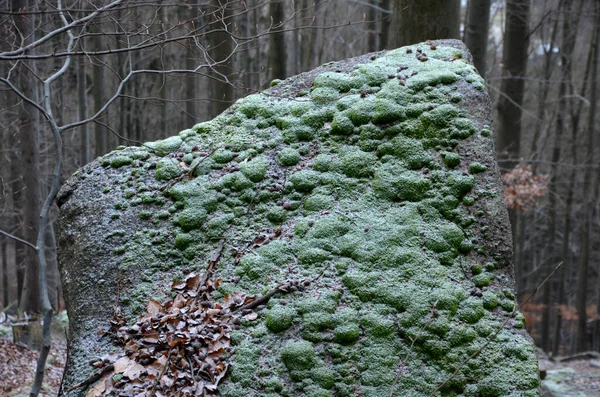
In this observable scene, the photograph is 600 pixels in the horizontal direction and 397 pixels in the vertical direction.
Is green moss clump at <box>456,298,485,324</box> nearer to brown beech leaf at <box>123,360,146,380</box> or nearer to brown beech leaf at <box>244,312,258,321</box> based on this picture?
brown beech leaf at <box>244,312,258,321</box>

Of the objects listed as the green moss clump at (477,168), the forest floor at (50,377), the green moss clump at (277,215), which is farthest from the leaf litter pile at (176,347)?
the forest floor at (50,377)

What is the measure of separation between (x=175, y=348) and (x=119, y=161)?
6.90ft

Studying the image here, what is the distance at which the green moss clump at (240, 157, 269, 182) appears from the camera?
4375mm

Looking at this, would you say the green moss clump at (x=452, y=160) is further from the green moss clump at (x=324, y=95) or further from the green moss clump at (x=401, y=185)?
the green moss clump at (x=324, y=95)

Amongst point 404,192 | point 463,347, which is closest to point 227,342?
point 463,347

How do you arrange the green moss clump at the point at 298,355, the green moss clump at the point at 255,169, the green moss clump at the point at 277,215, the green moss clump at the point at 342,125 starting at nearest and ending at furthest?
the green moss clump at the point at 298,355, the green moss clump at the point at 277,215, the green moss clump at the point at 255,169, the green moss clump at the point at 342,125

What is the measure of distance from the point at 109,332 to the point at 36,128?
6266mm

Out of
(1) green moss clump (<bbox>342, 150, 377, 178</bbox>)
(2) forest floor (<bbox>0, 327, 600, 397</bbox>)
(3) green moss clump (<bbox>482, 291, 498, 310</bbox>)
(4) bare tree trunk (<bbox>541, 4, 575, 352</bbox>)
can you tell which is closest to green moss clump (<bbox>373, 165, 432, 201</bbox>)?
(1) green moss clump (<bbox>342, 150, 377, 178</bbox>)

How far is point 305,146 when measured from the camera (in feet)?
15.0

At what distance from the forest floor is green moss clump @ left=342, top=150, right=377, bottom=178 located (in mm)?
4799

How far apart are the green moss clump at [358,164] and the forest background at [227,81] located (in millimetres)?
994

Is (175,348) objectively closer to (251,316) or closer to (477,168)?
(251,316)

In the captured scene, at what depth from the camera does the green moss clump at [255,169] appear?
14.4ft

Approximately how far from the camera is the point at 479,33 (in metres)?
7.43
